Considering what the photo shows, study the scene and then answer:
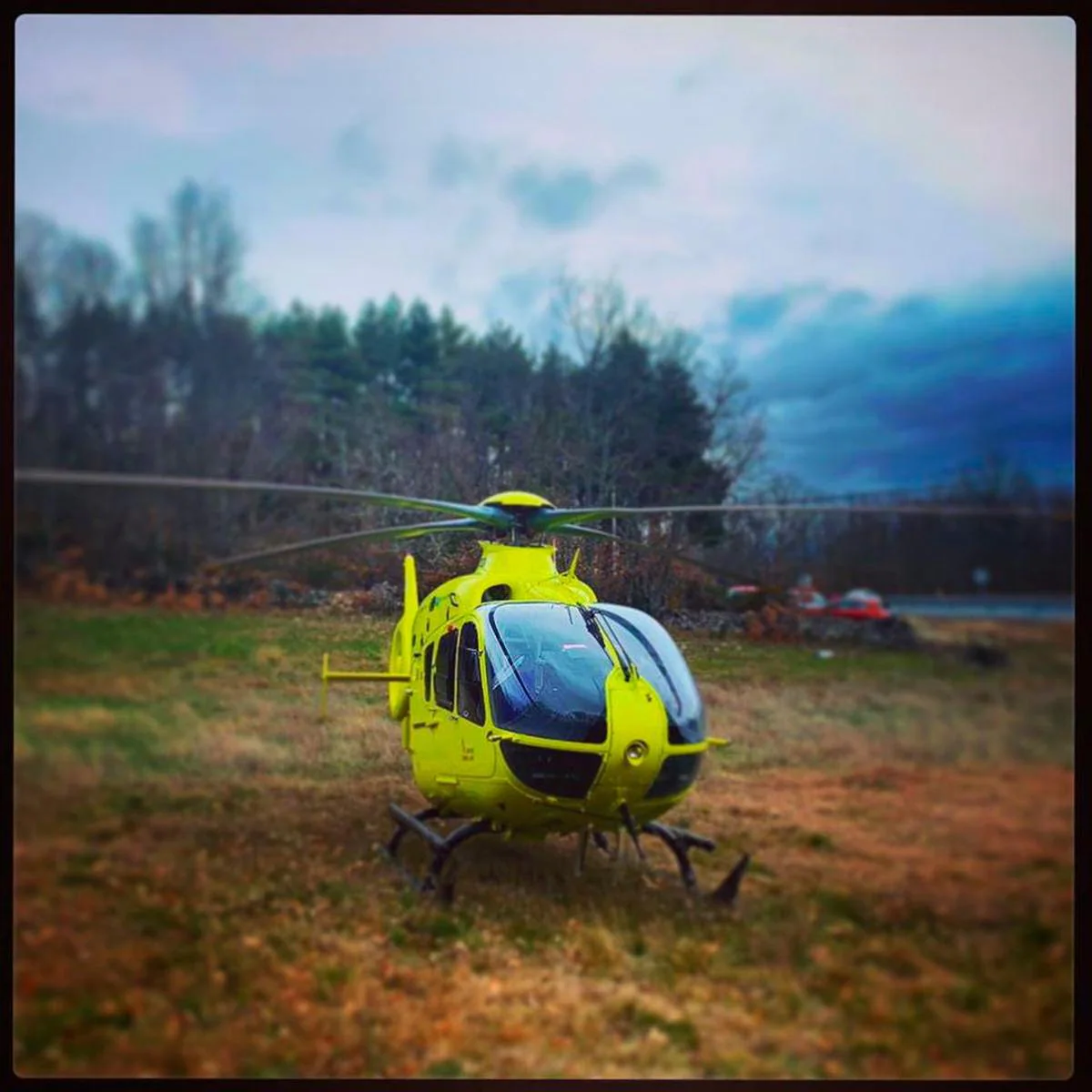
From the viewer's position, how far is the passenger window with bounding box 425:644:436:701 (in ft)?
11.5

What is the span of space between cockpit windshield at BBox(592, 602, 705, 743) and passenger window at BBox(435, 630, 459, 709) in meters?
0.57

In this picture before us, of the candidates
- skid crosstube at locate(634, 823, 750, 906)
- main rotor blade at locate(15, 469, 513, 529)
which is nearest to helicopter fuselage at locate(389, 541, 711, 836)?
main rotor blade at locate(15, 469, 513, 529)

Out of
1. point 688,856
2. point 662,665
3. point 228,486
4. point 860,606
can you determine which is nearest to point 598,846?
point 688,856

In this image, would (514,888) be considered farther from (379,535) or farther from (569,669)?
(379,535)

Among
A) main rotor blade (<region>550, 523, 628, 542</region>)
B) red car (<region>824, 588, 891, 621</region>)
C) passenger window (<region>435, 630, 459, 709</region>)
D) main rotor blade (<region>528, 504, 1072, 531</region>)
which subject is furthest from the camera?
red car (<region>824, 588, 891, 621</region>)

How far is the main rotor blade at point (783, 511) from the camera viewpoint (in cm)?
350

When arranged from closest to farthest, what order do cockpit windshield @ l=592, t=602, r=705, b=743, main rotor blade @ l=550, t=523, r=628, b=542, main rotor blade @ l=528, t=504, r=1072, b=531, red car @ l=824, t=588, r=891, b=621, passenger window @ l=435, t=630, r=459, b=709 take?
cockpit windshield @ l=592, t=602, r=705, b=743 < passenger window @ l=435, t=630, r=459, b=709 < main rotor blade @ l=528, t=504, r=1072, b=531 < main rotor blade @ l=550, t=523, r=628, b=542 < red car @ l=824, t=588, r=891, b=621

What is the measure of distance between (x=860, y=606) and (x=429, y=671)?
1.92m

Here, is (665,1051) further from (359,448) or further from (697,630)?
(359,448)

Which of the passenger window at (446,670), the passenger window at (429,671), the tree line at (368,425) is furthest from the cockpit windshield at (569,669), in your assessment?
the tree line at (368,425)

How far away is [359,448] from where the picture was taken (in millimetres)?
3979

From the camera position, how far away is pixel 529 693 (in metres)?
3.09

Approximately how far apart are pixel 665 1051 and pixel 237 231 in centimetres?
353

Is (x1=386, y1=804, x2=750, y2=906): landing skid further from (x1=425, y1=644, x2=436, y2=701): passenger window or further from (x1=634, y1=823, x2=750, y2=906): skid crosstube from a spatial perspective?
(x1=425, y1=644, x2=436, y2=701): passenger window
